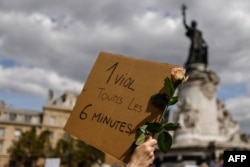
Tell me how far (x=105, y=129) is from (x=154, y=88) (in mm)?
461

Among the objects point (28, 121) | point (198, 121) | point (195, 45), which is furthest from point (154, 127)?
point (28, 121)

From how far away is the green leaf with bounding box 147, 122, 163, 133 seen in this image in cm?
265

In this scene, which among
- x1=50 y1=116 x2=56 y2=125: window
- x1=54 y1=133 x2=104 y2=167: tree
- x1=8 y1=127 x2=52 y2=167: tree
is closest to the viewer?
x1=8 y1=127 x2=52 y2=167: tree

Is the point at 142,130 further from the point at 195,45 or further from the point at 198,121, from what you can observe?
the point at 195,45

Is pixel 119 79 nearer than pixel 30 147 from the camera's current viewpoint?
Yes

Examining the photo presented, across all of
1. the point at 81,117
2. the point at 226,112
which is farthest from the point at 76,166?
the point at 81,117

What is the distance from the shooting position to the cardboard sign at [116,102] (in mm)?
2902

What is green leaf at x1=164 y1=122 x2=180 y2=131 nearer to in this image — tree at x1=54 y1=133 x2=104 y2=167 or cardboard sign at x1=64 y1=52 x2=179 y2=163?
cardboard sign at x1=64 y1=52 x2=179 y2=163

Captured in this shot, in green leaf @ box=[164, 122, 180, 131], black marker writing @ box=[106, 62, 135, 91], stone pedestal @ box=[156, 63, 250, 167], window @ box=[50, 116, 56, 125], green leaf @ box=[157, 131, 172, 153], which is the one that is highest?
window @ box=[50, 116, 56, 125]

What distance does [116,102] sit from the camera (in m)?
3.11

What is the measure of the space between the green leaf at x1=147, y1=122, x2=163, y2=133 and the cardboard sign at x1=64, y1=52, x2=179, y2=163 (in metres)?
0.09

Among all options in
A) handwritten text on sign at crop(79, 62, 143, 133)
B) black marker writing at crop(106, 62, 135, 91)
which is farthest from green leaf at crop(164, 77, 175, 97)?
black marker writing at crop(106, 62, 135, 91)

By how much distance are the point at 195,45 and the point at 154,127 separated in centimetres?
3037

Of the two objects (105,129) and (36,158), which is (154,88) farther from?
(36,158)
